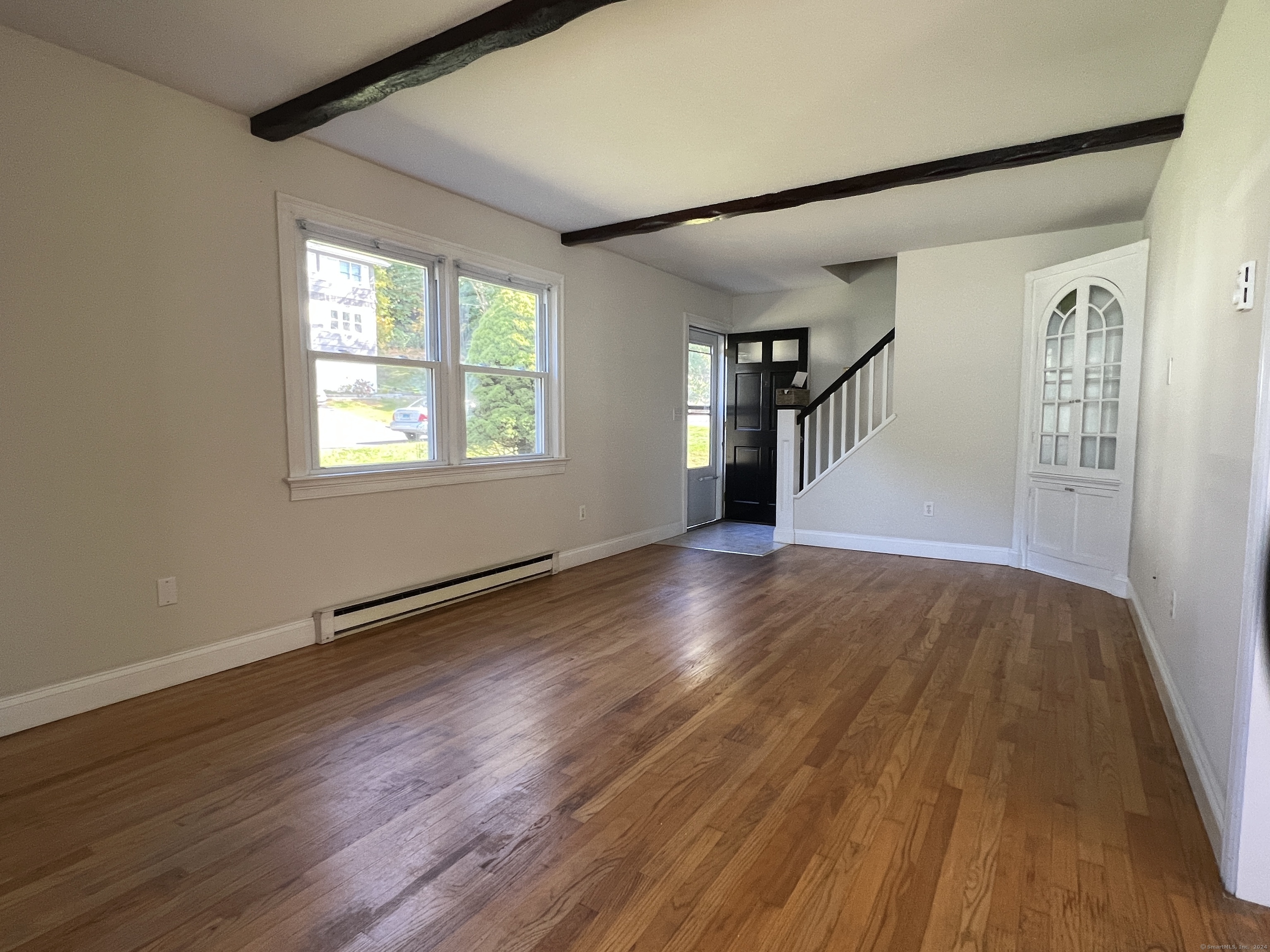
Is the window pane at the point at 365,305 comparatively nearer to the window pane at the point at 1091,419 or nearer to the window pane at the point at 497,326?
the window pane at the point at 497,326

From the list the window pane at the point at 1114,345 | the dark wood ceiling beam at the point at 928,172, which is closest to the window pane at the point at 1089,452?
the window pane at the point at 1114,345

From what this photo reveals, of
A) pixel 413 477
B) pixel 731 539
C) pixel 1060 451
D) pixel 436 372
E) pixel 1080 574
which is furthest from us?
pixel 731 539

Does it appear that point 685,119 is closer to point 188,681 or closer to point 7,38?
point 7,38

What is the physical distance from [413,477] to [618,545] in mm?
2270

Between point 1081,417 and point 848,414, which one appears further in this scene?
point 848,414

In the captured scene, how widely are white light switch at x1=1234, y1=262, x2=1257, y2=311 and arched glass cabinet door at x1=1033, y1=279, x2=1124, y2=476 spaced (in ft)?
9.11

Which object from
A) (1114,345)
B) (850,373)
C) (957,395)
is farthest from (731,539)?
(1114,345)

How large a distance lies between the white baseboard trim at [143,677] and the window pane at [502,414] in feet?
5.19

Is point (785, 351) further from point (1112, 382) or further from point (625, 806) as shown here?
point (625, 806)

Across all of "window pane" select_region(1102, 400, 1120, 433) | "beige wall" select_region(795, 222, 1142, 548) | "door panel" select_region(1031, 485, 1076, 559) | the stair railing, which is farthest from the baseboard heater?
"window pane" select_region(1102, 400, 1120, 433)

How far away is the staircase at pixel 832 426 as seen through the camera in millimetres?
5719

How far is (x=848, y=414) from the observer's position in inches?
248

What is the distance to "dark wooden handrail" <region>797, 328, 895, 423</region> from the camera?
5.60m

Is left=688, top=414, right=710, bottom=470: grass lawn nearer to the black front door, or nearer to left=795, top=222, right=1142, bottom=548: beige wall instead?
the black front door
